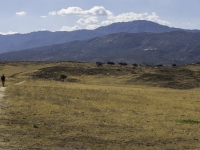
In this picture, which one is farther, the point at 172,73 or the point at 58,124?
the point at 172,73

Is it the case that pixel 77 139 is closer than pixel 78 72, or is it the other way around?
pixel 77 139

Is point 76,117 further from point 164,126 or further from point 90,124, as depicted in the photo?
point 164,126

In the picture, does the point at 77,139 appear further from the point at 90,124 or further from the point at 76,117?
the point at 76,117

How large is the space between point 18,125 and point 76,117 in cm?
556

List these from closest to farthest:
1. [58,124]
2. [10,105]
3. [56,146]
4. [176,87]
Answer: [56,146] < [58,124] < [10,105] < [176,87]

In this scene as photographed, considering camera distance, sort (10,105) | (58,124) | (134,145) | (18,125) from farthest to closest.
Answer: (10,105), (58,124), (18,125), (134,145)

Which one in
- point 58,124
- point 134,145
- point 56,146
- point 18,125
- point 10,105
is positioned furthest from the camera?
point 10,105

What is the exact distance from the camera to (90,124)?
22.2 meters

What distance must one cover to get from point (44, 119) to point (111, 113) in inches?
286

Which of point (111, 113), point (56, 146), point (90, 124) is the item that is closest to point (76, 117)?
point (90, 124)

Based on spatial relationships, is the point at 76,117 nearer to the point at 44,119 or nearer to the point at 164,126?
the point at 44,119

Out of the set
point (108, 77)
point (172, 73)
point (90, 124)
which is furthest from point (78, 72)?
point (90, 124)

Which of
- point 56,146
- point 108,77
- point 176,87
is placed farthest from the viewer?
point 108,77

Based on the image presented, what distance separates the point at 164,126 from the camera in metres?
23.5
